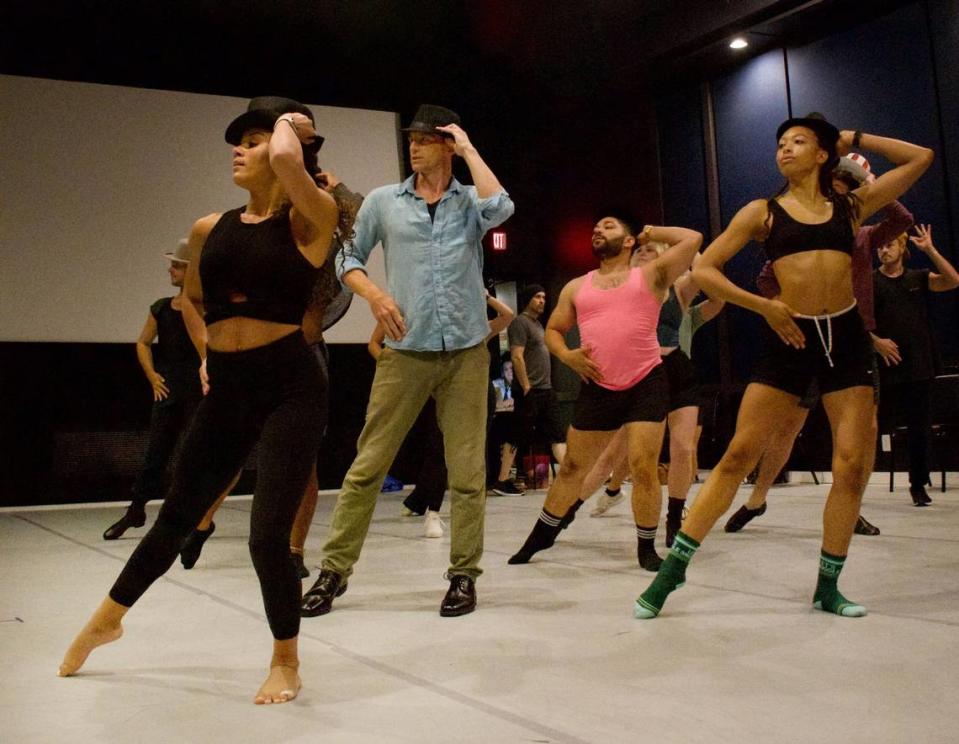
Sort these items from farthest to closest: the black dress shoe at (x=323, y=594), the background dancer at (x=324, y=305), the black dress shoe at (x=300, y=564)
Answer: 1. the black dress shoe at (x=300, y=564)
2. the black dress shoe at (x=323, y=594)
3. the background dancer at (x=324, y=305)

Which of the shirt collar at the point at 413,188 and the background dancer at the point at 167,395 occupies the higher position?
the shirt collar at the point at 413,188

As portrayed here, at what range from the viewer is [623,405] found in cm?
409

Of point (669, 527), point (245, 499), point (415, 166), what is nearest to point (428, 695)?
point (415, 166)

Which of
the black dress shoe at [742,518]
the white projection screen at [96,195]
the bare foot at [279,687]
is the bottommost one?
the black dress shoe at [742,518]

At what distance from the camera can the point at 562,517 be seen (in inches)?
170

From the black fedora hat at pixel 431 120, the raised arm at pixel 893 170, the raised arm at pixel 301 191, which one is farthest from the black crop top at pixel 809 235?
the raised arm at pixel 301 191

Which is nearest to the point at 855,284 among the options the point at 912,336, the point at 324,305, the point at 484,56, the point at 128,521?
the point at 324,305

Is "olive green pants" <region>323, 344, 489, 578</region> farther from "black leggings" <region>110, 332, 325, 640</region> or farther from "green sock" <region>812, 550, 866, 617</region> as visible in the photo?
"green sock" <region>812, 550, 866, 617</region>

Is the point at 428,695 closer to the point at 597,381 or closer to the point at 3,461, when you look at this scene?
the point at 597,381

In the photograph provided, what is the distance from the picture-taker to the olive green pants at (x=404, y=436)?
340 centimetres

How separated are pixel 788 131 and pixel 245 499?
7336 mm

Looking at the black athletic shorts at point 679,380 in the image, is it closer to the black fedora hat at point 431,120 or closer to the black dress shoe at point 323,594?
the black fedora hat at point 431,120

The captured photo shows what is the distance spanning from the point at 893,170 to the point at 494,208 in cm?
130

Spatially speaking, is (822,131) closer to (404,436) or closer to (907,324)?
(404,436)
